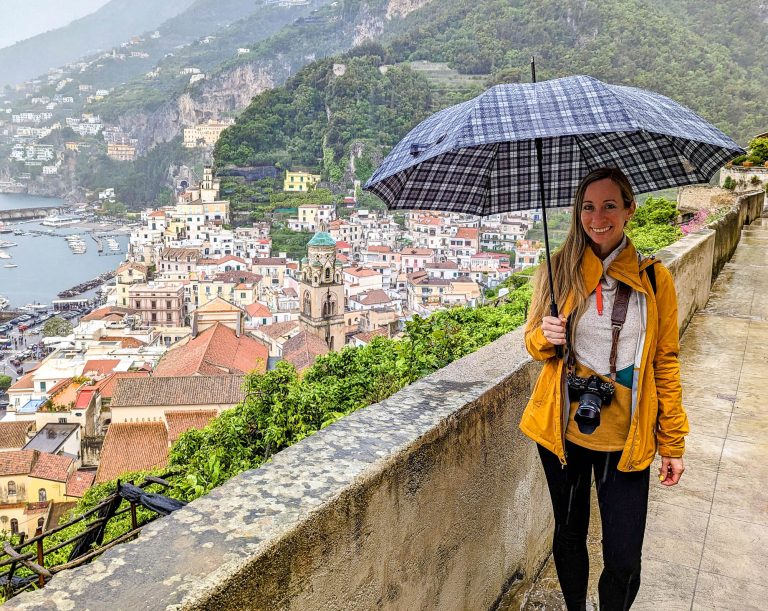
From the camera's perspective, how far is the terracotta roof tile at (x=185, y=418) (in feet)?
62.8

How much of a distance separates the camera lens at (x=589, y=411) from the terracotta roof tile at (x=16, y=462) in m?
20.3

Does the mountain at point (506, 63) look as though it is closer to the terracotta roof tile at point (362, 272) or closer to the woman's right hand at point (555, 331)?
the terracotta roof tile at point (362, 272)

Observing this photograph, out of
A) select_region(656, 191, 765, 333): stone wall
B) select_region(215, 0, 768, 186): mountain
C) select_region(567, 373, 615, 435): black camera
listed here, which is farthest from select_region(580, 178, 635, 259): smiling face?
select_region(215, 0, 768, 186): mountain

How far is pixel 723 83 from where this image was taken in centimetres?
6938

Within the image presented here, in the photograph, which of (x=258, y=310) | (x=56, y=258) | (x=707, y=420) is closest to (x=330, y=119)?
(x=56, y=258)

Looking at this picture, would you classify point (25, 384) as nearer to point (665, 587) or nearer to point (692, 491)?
point (692, 491)

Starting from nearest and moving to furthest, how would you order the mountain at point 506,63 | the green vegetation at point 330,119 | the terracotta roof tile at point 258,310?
1. the terracotta roof tile at point 258,310
2. the mountain at point 506,63
3. the green vegetation at point 330,119

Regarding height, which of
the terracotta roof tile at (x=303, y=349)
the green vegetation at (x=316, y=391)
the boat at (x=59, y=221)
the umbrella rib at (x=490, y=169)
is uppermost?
the umbrella rib at (x=490, y=169)

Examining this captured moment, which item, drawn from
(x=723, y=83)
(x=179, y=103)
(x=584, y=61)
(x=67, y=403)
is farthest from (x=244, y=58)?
(x=67, y=403)

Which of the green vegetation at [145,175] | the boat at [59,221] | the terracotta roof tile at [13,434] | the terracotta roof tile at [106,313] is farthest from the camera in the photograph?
the green vegetation at [145,175]

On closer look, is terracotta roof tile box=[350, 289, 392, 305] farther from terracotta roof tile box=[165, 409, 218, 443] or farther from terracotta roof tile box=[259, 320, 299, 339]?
terracotta roof tile box=[165, 409, 218, 443]

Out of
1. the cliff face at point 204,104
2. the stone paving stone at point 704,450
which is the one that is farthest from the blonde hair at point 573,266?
the cliff face at point 204,104

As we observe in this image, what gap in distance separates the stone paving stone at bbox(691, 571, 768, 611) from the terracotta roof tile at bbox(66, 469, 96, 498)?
18.9m

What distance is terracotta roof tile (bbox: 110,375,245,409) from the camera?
20297mm
